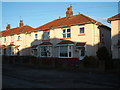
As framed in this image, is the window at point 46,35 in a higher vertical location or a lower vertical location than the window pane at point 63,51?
higher

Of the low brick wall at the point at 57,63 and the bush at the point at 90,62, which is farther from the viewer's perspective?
the low brick wall at the point at 57,63

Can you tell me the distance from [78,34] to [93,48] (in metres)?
2.97

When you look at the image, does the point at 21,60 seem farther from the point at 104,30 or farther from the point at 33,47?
the point at 104,30

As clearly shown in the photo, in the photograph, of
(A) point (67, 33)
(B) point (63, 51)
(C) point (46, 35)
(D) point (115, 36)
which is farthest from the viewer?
(C) point (46, 35)

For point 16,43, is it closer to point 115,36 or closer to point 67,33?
point 67,33

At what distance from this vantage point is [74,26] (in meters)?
20.1

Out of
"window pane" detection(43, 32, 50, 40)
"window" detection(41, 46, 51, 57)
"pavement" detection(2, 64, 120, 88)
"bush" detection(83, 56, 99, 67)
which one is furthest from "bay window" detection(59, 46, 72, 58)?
"pavement" detection(2, 64, 120, 88)

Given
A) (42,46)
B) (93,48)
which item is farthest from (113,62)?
(42,46)

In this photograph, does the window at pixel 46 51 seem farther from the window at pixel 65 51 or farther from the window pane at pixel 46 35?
the window at pixel 65 51

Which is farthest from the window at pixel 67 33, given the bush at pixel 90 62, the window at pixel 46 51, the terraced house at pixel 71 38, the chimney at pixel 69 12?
the bush at pixel 90 62

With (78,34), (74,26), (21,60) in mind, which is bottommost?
(21,60)

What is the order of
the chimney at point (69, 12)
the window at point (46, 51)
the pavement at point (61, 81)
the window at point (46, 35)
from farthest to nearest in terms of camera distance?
1. the chimney at point (69, 12)
2. the window at point (46, 35)
3. the window at point (46, 51)
4. the pavement at point (61, 81)

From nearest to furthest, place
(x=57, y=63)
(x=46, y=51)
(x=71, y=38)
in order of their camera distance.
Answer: (x=57, y=63) < (x=71, y=38) < (x=46, y=51)

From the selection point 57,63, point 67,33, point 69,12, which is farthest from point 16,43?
point 57,63
